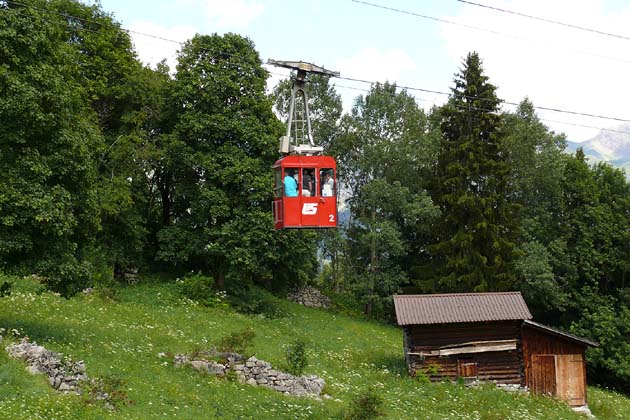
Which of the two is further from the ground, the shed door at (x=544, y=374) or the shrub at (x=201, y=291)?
the shrub at (x=201, y=291)

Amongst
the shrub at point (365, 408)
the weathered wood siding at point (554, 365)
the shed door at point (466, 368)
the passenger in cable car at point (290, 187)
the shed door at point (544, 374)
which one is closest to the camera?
the passenger in cable car at point (290, 187)

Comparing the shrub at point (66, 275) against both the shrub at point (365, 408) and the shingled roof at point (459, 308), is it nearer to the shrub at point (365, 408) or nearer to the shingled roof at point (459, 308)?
the shrub at point (365, 408)

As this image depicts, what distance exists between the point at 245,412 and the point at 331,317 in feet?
84.8

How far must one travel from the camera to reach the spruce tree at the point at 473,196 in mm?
50438

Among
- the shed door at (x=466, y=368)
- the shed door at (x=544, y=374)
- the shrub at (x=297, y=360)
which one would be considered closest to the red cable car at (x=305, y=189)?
the shrub at (x=297, y=360)

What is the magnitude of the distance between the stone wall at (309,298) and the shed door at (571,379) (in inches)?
853

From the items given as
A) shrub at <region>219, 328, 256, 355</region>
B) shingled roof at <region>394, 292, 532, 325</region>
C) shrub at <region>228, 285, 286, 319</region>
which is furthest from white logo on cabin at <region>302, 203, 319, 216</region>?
shrub at <region>228, 285, 286, 319</region>

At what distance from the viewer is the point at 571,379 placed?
36.9 metres

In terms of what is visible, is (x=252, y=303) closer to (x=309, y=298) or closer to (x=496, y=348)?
(x=309, y=298)

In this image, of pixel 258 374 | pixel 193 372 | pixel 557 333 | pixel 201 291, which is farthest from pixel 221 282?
pixel 557 333

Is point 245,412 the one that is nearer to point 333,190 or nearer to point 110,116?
point 333,190

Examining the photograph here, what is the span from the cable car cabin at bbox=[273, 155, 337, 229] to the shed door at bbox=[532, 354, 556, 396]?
2153 centimetres

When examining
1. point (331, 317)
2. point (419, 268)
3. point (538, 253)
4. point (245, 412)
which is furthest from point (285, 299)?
point (245, 412)

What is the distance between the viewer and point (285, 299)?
52562 millimetres
